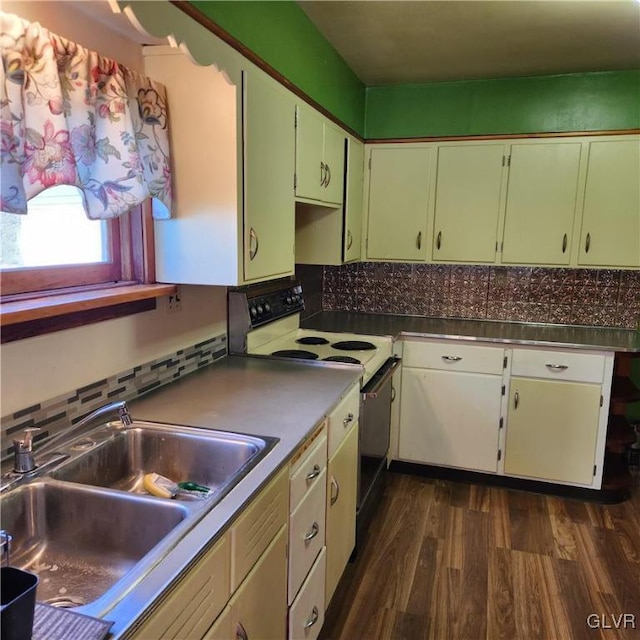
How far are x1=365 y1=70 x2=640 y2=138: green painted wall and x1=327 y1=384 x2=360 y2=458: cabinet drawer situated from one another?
1884 mm

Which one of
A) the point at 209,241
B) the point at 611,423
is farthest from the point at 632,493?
the point at 209,241

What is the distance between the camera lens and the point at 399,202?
3.29 meters

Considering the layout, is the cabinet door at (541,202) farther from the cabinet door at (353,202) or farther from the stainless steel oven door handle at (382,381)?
the stainless steel oven door handle at (382,381)

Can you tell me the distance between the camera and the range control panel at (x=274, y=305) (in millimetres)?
2396

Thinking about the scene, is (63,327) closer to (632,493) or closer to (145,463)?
(145,463)

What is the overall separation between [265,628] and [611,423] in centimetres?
227

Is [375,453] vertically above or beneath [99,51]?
beneath

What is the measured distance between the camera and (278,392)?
6.19 ft

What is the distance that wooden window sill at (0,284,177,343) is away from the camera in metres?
1.26

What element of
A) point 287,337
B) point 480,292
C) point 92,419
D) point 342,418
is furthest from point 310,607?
point 480,292

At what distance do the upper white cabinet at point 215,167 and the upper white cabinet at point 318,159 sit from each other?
1.09ft

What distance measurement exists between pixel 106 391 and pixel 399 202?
2228mm

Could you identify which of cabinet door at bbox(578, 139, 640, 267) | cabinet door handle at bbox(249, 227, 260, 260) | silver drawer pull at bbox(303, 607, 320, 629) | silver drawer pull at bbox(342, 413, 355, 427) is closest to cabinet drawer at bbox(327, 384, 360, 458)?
silver drawer pull at bbox(342, 413, 355, 427)

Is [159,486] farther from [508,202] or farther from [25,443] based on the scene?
[508,202]
